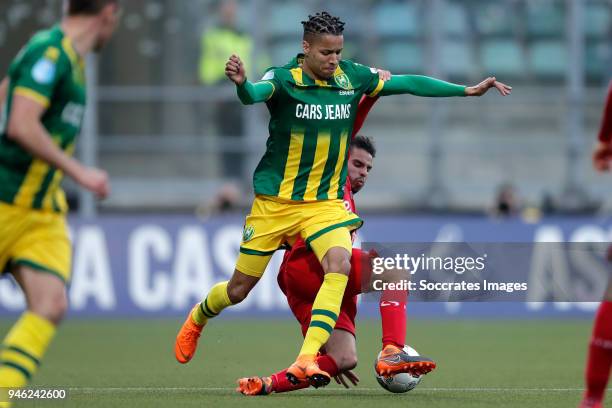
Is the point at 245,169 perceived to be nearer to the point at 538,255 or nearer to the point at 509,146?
the point at 509,146

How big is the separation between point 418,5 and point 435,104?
1.65 meters

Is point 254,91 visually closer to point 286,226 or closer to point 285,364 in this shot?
point 286,226

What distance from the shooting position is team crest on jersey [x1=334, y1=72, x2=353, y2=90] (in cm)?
786

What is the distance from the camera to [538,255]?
14.1 meters

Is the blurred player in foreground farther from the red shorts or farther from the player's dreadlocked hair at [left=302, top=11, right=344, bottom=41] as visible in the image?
the red shorts

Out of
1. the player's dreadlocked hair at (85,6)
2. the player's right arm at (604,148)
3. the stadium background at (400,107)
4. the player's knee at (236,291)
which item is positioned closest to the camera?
the player's dreadlocked hair at (85,6)

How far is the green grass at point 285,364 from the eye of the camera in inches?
289

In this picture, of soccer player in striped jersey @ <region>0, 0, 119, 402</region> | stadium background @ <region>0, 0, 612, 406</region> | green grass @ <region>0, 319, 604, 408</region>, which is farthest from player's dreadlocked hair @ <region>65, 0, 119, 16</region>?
stadium background @ <region>0, 0, 612, 406</region>

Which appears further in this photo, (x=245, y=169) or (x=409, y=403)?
(x=245, y=169)

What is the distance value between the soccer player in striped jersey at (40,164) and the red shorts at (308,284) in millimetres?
2465

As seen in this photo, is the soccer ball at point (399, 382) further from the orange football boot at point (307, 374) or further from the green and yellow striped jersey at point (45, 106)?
the green and yellow striped jersey at point (45, 106)

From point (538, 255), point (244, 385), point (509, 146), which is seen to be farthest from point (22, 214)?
point (509, 146)

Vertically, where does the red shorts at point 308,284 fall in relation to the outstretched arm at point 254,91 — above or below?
below

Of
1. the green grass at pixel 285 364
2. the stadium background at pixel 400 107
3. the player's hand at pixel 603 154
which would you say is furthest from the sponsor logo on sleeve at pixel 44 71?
the stadium background at pixel 400 107
